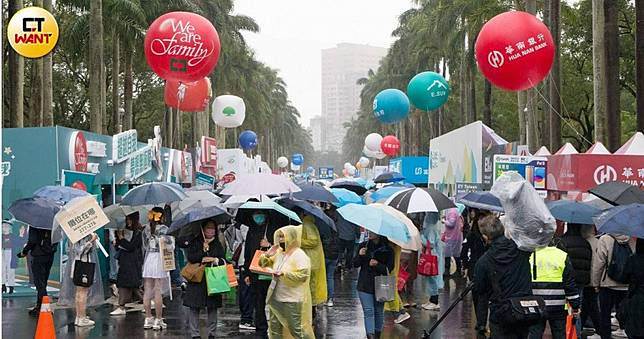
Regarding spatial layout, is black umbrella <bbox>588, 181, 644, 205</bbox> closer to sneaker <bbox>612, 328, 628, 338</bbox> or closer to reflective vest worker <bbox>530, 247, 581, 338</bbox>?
sneaker <bbox>612, 328, 628, 338</bbox>

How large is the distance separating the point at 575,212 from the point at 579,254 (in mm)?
503

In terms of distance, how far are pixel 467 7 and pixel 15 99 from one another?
82.8 ft

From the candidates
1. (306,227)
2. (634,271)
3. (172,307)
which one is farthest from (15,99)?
(634,271)

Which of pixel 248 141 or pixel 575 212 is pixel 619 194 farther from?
pixel 248 141

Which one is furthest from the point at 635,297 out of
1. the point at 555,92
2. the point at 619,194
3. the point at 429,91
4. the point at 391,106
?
the point at 391,106

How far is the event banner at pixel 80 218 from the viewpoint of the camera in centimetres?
1041

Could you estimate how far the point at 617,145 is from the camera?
18.7m

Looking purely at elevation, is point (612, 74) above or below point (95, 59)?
below

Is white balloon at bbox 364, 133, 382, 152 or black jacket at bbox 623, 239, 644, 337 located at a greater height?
white balloon at bbox 364, 133, 382, 152

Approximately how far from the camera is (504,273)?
6.18 meters

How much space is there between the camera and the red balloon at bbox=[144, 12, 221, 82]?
47.3ft

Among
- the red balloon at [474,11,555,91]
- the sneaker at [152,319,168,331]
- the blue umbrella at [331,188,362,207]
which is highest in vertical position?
the red balloon at [474,11,555,91]

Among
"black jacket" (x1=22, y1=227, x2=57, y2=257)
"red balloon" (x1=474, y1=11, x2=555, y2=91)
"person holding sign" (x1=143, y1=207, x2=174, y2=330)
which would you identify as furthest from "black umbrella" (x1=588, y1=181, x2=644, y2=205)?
"black jacket" (x1=22, y1=227, x2=57, y2=257)

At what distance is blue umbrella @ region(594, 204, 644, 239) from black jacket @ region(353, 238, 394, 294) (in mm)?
2534
